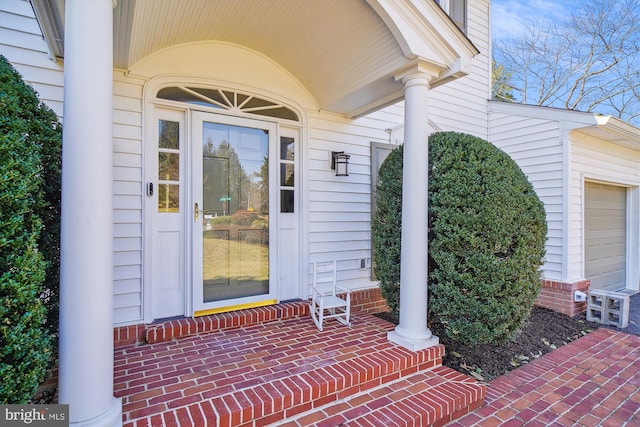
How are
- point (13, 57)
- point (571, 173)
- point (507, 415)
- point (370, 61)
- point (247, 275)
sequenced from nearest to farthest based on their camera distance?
point (507, 415) → point (13, 57) → point (370, 61) → point (247, 275) → point (571, 173)

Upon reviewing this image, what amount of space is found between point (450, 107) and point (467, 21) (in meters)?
1.67

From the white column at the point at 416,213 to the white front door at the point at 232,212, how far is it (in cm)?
154

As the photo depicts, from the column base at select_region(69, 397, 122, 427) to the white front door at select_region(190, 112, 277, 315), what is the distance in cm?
152

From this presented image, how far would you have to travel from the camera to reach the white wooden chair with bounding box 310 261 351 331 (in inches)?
136

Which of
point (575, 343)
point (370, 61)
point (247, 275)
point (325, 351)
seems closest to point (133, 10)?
point (370, 61)

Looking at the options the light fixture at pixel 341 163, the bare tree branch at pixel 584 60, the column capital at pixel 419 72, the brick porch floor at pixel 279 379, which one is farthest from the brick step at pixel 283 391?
the bare tree branch at pixel 584 60

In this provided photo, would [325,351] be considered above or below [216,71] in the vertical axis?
below

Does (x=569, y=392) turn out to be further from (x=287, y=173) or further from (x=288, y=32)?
(x=288, y=32)

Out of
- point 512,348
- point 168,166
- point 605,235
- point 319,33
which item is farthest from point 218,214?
point 605,235

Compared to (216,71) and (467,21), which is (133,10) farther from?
(467,21)

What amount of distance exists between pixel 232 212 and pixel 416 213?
191 cm

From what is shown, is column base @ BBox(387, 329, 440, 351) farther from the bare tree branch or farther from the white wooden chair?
the bare tree branch

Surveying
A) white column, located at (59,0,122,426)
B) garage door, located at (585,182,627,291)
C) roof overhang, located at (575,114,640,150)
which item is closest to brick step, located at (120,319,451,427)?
white column, located at (59,0,122,426)

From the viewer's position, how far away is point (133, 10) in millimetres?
2264
